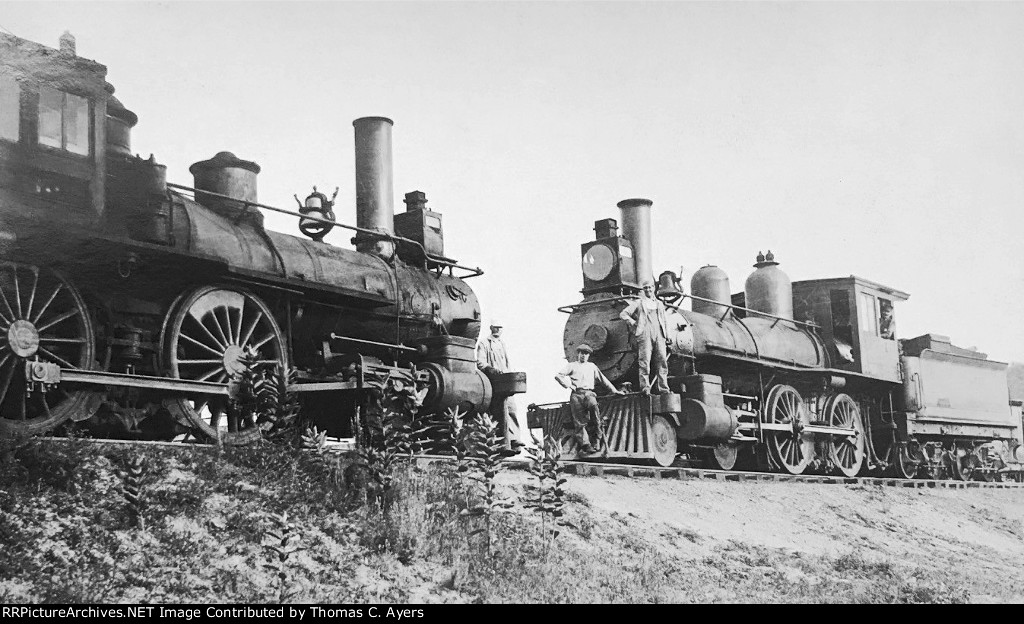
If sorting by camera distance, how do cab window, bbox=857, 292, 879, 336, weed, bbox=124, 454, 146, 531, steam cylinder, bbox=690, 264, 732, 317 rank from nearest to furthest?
1. weed, bbox=124, 454, 146, 531
2. steam cylinder, bbox=690, 264, 732, 317
3. cab window, bbox=857, 292, 879, 336

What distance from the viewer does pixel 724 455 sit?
16203 millimetres

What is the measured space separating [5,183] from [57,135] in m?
0.63

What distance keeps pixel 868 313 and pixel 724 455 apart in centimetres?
516

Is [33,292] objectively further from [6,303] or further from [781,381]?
[781,381]

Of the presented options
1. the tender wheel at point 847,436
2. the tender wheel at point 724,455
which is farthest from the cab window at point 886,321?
the tender wheel at point 724,455

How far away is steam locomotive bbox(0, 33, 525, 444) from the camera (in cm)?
834

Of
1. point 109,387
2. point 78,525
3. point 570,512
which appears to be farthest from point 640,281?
point 78,525

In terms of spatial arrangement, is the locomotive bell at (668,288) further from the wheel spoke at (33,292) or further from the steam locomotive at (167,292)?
the wheel spoke at (33,292)

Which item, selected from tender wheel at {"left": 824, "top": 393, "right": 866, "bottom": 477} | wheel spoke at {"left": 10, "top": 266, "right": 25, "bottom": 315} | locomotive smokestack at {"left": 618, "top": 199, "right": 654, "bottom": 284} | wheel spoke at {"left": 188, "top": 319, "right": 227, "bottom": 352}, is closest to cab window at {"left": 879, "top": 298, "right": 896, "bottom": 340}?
tender wheel at {"left": 824, "top": 393, "right": 866, "bottom": 477}

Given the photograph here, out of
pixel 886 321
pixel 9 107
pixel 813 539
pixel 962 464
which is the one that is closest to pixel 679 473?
pixel 813 539

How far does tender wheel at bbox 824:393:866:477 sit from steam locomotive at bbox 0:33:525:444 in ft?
27.8

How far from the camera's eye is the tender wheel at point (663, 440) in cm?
1511

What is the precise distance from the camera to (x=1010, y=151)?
40.8ft

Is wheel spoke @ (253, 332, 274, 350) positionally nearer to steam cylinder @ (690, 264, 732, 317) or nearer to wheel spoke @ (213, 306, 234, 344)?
wheel spoke @ (213, 306, 234, 344)
